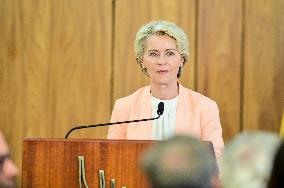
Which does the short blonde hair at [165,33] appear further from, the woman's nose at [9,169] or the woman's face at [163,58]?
the woman's nose at [9,169]

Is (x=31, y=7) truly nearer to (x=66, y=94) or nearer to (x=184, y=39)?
(x=66, y=94)

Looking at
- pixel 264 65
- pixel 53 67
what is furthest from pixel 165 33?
pixel 53 67

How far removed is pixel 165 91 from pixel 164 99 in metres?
0.04

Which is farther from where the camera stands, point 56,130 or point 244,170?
point 56,130

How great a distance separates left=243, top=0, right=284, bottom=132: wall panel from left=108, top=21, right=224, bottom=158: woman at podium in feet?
2.52

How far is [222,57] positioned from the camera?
365 centimetres

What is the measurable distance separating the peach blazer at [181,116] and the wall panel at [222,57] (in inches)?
27.3

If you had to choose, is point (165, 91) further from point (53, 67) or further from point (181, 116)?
point (53, 67)

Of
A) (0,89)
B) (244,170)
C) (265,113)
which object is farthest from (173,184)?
(0,89)

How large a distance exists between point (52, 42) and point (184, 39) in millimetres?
1173

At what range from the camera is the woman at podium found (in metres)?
2.89

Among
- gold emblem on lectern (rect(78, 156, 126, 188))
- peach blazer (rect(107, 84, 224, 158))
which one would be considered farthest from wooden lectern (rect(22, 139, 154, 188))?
peach blazer (rect(107, 84, 224, 158))

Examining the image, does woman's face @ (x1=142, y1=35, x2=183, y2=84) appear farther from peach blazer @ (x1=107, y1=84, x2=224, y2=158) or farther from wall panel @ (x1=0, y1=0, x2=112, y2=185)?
wall panel @ (x1=0, y1=0, x2=112, y2=185)

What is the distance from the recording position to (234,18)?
3645 mm
